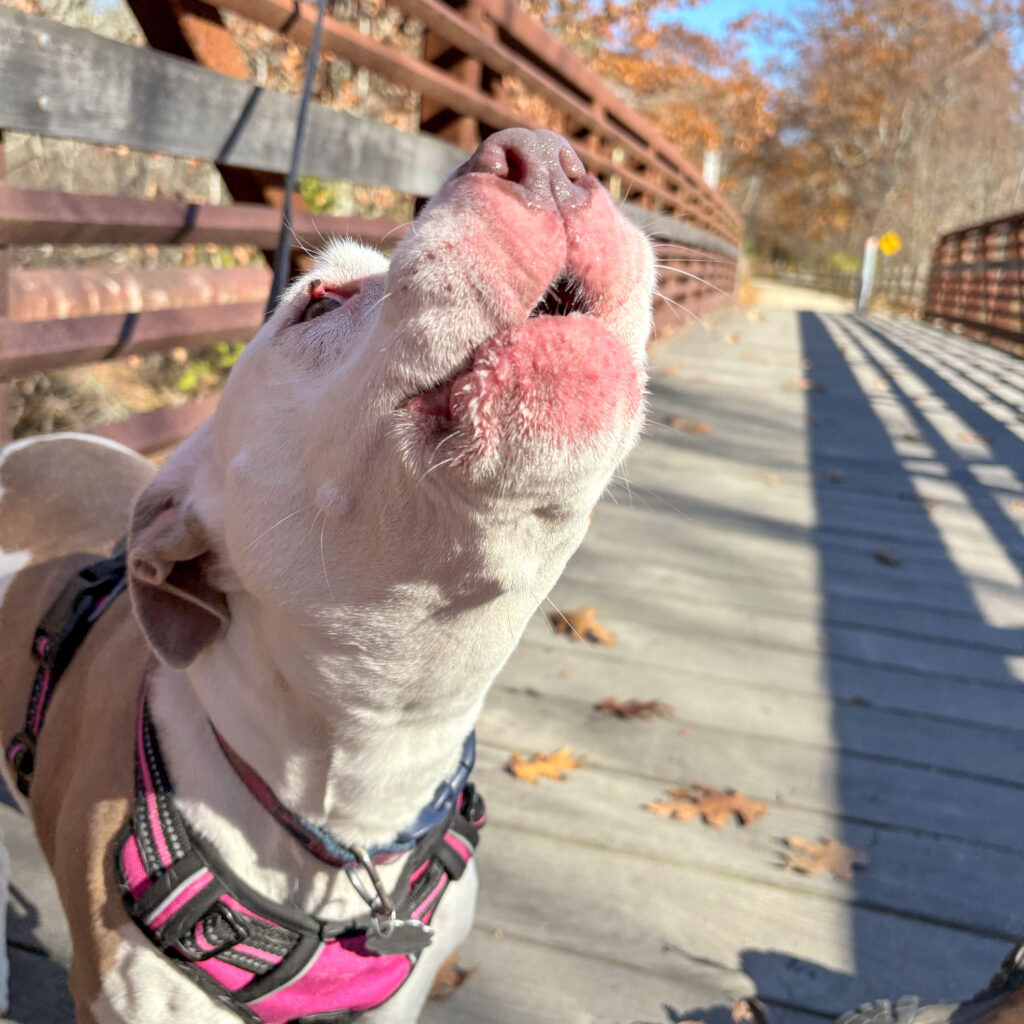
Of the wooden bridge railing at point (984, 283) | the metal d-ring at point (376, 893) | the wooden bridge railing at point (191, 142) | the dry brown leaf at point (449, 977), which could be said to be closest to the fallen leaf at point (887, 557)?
the wooden bridge railing at point (191, 142)

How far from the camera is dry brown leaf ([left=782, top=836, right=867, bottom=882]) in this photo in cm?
224

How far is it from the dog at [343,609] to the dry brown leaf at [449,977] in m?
0.17

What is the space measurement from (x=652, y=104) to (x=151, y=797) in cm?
2336

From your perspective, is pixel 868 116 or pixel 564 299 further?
pixel 868 116

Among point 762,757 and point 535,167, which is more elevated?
point 535,167

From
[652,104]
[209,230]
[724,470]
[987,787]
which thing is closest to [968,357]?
[724,470]

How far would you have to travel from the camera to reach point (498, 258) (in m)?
1.07

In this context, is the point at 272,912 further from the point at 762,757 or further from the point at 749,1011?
the point at 762,757

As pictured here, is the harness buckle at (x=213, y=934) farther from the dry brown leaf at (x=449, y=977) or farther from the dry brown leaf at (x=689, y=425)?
the dry brown leaf at (x=689, y=425)

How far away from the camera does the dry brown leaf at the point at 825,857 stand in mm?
2240

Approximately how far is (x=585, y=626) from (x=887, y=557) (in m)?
1.56

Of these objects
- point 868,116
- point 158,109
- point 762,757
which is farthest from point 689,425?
point 868,116

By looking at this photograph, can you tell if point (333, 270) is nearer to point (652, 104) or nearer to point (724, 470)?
point (724, 470)

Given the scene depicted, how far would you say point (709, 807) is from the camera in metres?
2.43
